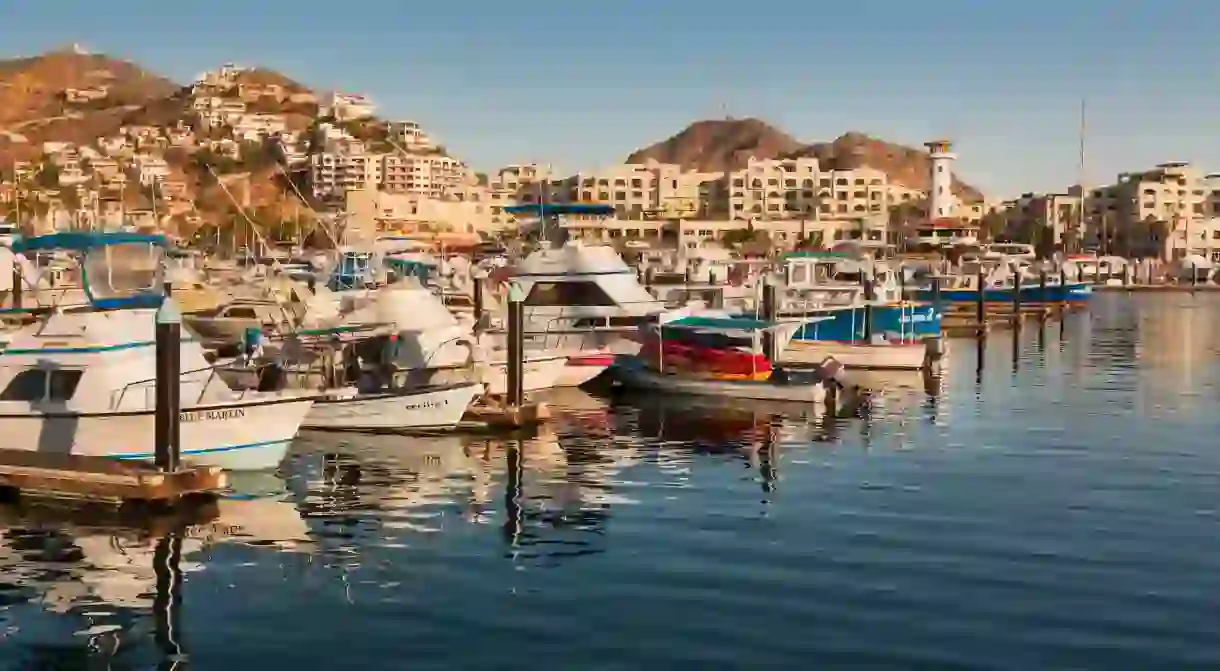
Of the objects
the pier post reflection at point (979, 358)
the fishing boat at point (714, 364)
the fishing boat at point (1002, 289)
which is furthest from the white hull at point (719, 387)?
the fishing boat at point (1002, 289)

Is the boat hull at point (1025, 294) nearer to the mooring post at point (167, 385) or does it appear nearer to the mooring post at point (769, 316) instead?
the mooring post at point (769, 316)

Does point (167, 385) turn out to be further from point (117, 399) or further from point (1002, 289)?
point (1002, 289)

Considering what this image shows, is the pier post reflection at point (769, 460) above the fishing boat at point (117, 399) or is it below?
below

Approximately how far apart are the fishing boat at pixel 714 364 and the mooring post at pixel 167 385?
61.1 feet

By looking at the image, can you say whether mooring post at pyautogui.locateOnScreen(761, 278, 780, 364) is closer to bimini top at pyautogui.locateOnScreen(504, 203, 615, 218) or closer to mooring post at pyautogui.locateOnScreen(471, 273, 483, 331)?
bimini top at pyautogui.locateOnScreen(504, 203, 615, 218)

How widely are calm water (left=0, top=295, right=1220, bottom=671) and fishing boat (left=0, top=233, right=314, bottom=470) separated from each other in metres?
1.12

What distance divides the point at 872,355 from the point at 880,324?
7953mm

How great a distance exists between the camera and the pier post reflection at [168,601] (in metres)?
15.4

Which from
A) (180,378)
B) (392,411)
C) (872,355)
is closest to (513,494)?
(180,378)

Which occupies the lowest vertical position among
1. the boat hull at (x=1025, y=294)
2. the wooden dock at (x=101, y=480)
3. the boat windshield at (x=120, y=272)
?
the wooden dock at (x=101, y=480)

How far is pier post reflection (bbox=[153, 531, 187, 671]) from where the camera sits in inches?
608

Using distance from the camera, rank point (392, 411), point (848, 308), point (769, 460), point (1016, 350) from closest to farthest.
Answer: point (769, 460)
point (392, 411)
point (848, 308)
point (1016, 350)

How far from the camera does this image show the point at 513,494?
2473 cm

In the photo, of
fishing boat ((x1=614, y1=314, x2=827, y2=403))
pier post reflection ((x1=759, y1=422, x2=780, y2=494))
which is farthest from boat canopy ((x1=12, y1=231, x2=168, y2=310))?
fishing boat ((x1=614, y1=314, x2=827, y2=403))
